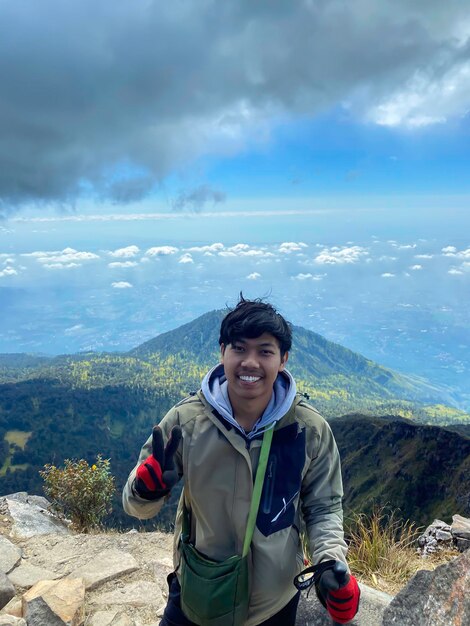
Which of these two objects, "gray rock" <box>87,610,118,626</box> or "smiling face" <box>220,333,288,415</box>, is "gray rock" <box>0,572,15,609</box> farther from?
"smiling face" <box>220,333,288,415</box>

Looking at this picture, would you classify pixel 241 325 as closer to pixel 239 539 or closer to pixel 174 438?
pixel 174 438

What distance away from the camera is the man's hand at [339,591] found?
3.22m

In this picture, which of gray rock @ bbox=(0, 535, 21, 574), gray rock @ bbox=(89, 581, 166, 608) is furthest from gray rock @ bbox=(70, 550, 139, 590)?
gray rock @ bbox=(0, 535, 21, 574)

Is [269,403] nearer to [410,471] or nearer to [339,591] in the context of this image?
[339,591]

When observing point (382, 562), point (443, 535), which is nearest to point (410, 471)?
point (443, 535)

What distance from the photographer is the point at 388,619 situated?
3.35m

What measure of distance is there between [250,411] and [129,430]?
175m

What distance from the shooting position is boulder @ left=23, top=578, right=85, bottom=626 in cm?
498

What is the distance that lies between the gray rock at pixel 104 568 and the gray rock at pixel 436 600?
193 inches

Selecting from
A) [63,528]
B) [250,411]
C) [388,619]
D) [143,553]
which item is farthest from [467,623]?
[63,528]

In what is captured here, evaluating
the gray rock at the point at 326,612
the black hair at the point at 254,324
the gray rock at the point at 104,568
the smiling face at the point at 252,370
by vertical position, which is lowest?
the gray rock at the point at 104,568

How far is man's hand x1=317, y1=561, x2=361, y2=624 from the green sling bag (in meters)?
0.60

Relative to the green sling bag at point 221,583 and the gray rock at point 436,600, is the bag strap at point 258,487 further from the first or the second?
Answer: the gray rock at point 436,600

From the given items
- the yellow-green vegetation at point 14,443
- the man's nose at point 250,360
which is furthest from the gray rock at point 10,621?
the yellow-green vegetation at point 14,443
